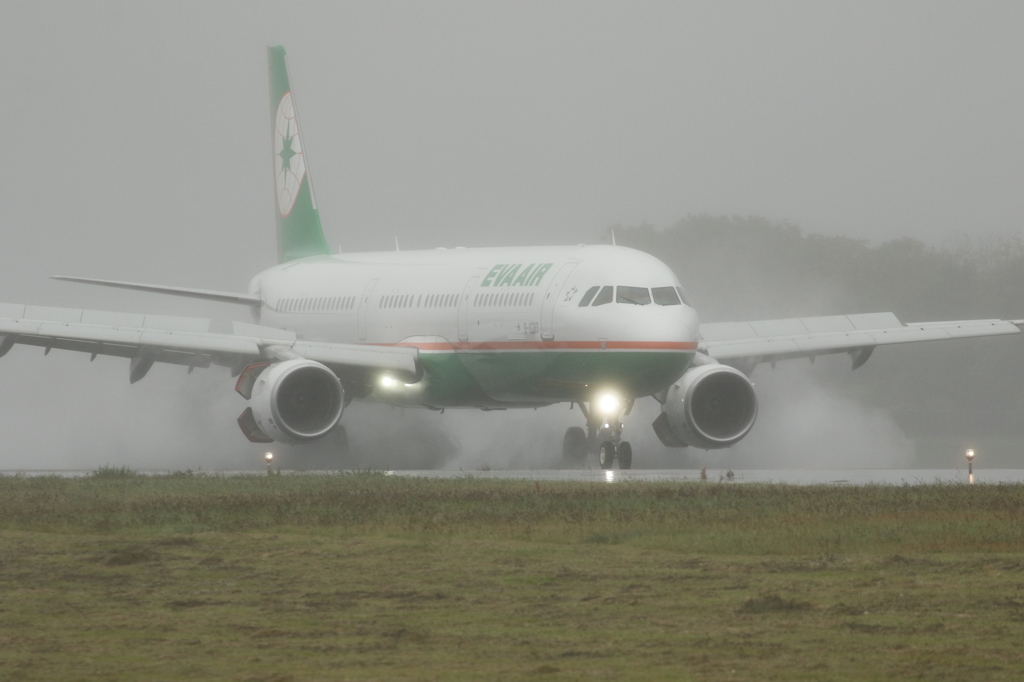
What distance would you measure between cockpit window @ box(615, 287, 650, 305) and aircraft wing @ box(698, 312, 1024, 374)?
11.5ft

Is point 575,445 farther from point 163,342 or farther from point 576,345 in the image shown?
point 163,342

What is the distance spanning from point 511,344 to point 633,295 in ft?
9.66

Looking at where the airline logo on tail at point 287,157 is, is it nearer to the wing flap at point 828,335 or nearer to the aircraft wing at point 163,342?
the aircraft wing at point 163,342

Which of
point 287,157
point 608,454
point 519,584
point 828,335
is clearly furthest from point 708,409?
point 519,584

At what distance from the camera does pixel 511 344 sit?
1303 inches

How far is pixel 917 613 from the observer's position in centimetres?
1296

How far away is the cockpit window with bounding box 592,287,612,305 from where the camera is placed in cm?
3119

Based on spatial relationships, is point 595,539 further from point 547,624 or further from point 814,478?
point 814,478

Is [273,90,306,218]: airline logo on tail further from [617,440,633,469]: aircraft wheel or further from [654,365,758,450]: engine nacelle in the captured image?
[617,440,633,469]: aircraft wheel

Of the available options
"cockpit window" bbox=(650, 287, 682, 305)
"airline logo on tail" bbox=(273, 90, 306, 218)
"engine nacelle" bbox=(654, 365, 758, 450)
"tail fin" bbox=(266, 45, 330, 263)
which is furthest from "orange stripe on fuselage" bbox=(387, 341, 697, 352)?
"airline logo on tail" bbox=(273, 90, 306, 218)

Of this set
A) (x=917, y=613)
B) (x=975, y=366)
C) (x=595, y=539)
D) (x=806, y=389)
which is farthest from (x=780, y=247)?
(x=917, y=613)

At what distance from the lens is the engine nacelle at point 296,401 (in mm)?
32344

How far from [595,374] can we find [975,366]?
110 ft

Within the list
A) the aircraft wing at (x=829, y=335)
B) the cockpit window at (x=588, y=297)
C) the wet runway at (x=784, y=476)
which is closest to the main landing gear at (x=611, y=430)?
the wet runway at (x=784, y=476)
